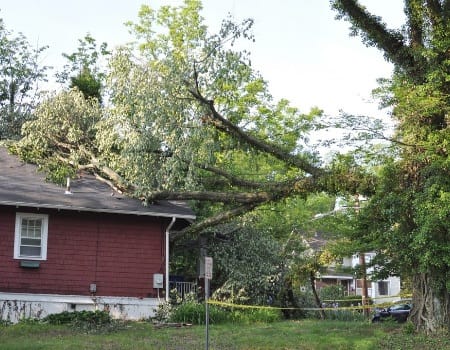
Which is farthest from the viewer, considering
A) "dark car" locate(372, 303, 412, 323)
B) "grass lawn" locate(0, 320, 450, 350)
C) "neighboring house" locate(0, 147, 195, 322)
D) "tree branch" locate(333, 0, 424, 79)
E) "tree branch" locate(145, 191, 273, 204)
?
"dark car" locate(372, 303, 412, 323)

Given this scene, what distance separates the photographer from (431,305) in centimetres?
1479

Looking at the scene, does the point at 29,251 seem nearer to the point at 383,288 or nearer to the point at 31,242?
the point at 31,242

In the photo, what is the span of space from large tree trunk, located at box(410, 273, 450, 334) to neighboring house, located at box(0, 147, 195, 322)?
309 inches

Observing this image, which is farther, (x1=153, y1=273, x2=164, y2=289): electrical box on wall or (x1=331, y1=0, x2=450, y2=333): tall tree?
(x1=153, y1=273, x2=164, y2=289): electrical box on wall

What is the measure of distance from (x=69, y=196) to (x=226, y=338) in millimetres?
7934

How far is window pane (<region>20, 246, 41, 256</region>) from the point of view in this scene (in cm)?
1930

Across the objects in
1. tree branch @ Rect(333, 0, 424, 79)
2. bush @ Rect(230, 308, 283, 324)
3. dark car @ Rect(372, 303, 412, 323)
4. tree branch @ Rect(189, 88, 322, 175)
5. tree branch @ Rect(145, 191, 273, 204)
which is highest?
tree branch @ Rect(333, 0, 424, 79)

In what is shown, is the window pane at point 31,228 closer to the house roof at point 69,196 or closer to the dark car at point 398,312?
the house roof at point 69,196

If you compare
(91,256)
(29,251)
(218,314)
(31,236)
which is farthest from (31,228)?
(218,314)

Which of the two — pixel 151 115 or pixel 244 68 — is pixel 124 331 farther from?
pixel 244 68

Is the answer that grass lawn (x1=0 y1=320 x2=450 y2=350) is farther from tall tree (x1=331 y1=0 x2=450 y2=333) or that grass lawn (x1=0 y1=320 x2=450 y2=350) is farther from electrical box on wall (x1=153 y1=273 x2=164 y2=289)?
electrical box on wall (x1=153 y1=273 x2=164 y2=289)

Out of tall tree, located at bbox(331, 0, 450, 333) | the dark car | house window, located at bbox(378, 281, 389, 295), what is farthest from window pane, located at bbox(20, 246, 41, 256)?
house window, located at bbox(378, 281, 389, 295)

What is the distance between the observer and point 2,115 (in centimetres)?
3173

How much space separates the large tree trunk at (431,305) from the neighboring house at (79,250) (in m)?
7.85
